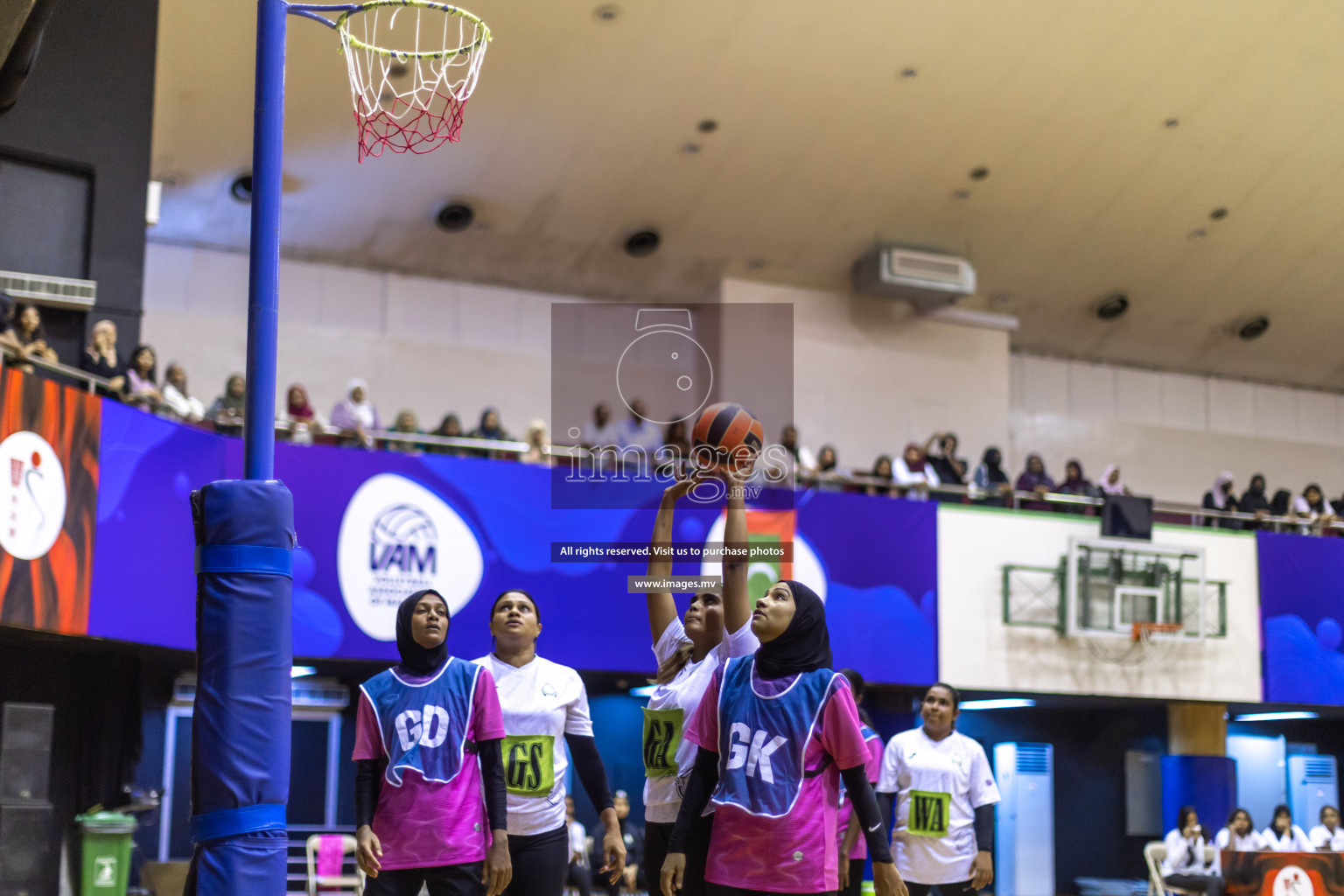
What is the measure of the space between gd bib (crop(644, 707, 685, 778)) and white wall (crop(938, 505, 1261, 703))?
10835 millimetres

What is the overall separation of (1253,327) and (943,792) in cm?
1678

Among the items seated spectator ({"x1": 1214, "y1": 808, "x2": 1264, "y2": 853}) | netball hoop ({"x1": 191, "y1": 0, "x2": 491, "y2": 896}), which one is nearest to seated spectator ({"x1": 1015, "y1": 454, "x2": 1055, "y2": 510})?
seated spectator ({"x1": 1214, "y1": 808, "x2": 1264, "y2": 853})

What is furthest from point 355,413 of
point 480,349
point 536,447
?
point 480,349

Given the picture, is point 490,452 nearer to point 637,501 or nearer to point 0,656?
point 637,501

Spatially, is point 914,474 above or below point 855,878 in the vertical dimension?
above

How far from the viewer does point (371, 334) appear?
1922cm

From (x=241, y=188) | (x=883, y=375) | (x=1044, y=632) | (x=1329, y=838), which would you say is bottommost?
(x=1329, y=838)

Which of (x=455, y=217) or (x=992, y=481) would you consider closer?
(x=992, y=481)

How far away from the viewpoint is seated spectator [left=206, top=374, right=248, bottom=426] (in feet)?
44.5

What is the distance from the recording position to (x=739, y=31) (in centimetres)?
1566

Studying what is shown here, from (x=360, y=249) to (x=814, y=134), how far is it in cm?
638

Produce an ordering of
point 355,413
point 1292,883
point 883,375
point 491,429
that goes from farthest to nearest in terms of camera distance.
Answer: point 883,375, point 491,429, point 355,413, point 1292,883

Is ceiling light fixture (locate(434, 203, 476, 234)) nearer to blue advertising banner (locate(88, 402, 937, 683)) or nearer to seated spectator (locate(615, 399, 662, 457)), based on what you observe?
seated spectator (locate(615, 399, 662, 457))

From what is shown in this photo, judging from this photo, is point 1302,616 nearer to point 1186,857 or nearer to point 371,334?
point 1186,857
